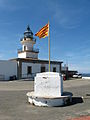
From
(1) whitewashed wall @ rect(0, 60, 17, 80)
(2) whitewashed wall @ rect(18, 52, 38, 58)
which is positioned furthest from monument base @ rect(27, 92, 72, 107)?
(2) whitewashed wall @ rect(18, 52, 38, 58)

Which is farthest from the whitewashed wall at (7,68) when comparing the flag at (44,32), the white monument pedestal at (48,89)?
the white monument pedestal at (48,89)

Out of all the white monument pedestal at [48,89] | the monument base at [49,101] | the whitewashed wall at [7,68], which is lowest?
the monument base at [49,101]

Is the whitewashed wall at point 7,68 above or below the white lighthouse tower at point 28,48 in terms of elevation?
below

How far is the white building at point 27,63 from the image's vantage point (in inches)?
1291

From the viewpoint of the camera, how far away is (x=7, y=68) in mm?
31891

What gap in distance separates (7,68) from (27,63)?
13.7 ft

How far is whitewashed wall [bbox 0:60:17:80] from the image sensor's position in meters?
31.3

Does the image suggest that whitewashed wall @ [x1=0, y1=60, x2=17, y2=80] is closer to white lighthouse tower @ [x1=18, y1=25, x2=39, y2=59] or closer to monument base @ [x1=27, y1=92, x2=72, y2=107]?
white lighthouse tower @ [x1=18, y1=25, x2=39, y2=59]

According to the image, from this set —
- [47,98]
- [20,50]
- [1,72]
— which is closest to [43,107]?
[47,98]

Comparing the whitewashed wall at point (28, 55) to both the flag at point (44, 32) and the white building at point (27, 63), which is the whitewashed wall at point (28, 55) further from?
the flag at point (44, 32)

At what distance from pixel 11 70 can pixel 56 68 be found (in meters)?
11.1

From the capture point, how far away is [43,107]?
8531mm

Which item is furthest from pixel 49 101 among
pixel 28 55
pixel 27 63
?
pixel 28 55

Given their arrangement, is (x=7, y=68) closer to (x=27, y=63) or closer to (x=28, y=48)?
(x=27, y=63)
